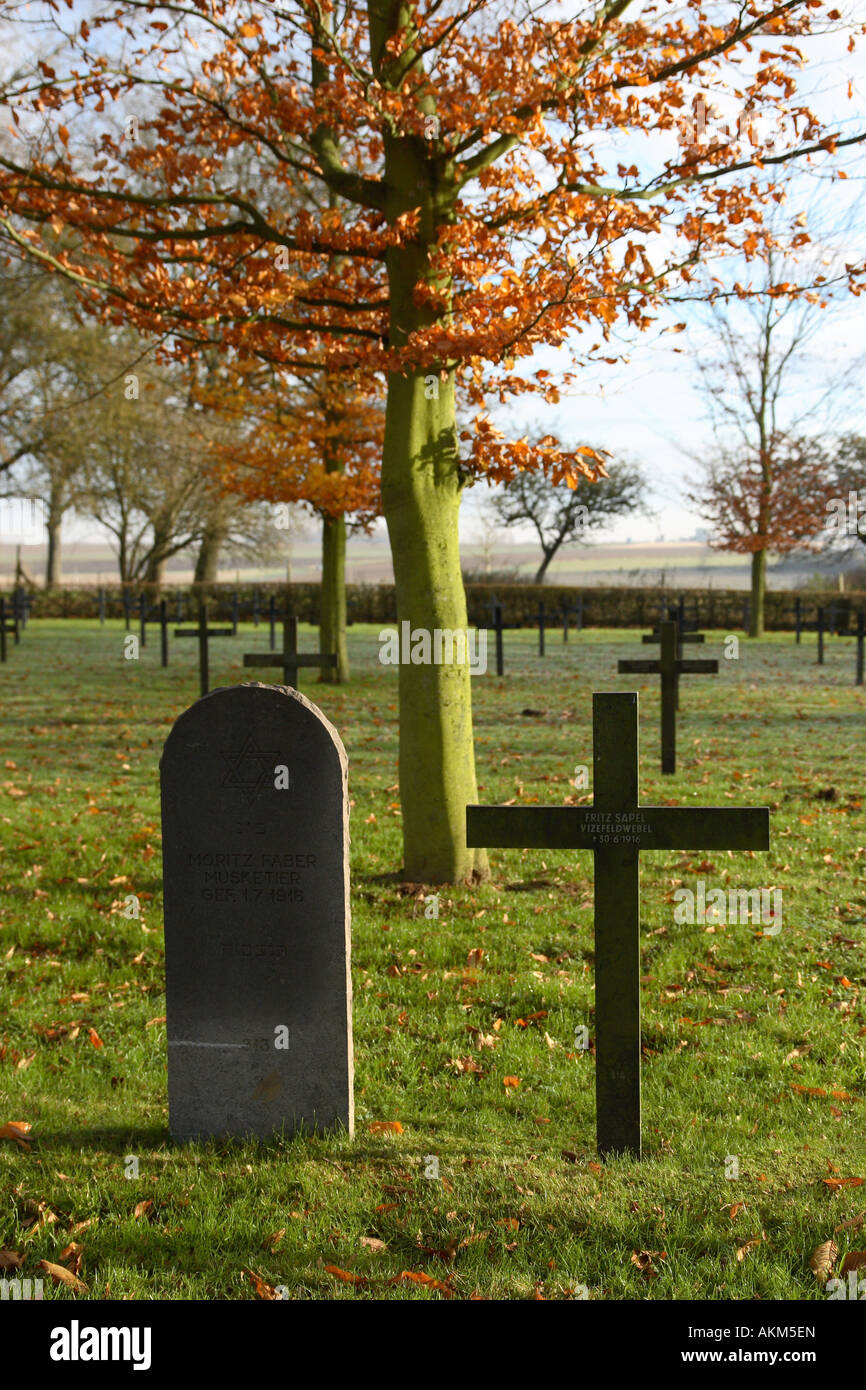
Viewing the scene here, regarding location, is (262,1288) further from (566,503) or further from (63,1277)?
(566,503)

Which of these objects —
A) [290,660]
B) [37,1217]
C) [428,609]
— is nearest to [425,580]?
[428,609]

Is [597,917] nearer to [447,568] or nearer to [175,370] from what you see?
[447,568]

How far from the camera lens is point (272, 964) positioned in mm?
4305

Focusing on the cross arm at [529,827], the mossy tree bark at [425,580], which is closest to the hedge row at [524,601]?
the mossy tree bark at [425,580]

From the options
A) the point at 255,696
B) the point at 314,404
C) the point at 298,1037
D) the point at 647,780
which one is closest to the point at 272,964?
the point at 298,1037

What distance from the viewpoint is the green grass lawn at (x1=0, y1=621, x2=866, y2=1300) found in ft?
11.7

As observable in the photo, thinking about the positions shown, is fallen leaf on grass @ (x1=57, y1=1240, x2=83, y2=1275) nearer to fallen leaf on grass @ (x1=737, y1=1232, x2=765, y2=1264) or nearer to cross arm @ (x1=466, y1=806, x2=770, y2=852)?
cross arm @ (x1=466, y1=806, x2=770, y2=852)

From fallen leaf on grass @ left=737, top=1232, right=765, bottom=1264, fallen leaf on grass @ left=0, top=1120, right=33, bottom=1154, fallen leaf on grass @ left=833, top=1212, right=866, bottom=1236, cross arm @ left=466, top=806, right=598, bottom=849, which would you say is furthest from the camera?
fallen leaf on grass @ left=0, top=1120, right=33, bottom=1154

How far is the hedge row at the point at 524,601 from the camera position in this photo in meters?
40.3

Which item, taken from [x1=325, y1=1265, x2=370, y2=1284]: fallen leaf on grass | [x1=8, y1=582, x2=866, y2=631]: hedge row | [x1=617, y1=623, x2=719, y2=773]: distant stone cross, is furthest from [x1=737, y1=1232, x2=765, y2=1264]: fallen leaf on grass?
[x1=8, y1=582, x2=866, y2=631]: hedge row

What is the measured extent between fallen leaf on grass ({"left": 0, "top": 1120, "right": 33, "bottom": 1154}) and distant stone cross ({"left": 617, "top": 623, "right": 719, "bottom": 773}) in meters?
8.09

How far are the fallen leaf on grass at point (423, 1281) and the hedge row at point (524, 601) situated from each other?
36909 millimetres

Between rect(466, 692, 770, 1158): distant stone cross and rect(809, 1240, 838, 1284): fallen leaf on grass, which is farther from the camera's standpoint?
rect(466, 692, 770, 1158): distant stone cross

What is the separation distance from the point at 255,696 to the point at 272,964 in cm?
105
